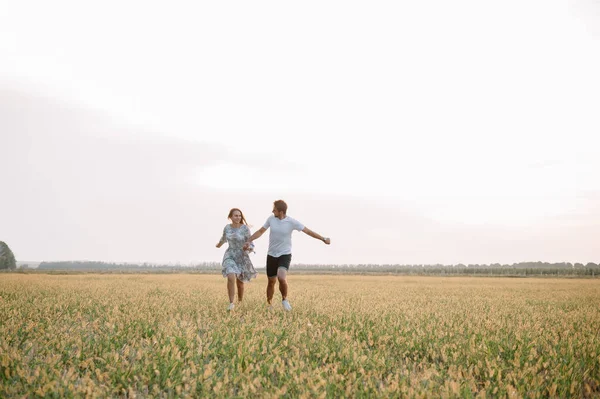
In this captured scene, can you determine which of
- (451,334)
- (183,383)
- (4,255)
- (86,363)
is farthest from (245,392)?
(4,255)

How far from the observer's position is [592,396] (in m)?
4.00

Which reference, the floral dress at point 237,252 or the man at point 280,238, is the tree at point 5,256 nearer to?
the floral dress at point 237,252

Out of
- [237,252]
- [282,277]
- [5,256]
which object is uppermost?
[237,252]

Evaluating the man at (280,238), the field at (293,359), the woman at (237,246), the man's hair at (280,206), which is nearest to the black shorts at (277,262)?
the man at (280,238)

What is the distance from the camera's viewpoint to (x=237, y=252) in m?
10.2

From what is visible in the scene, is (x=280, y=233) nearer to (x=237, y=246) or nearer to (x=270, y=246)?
(x=270, y=246)

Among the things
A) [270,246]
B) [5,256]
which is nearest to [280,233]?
[270,246]

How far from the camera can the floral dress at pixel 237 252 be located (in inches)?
397

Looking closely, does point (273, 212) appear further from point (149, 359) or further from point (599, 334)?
point (599, 334)

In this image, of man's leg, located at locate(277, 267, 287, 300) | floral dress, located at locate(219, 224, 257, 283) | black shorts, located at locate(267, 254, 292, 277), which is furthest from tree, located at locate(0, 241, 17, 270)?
man's leg, located at locate(277, 267, 287, 300)

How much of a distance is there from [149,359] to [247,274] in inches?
224

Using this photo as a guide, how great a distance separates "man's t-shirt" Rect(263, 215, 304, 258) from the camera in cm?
952

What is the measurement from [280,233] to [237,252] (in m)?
1.32

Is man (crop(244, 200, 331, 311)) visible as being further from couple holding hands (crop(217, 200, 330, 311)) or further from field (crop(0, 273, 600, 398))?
field (crop(0, 273, 600, 398))
